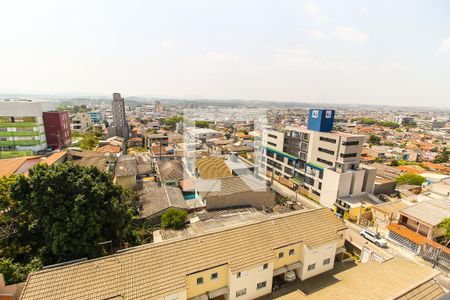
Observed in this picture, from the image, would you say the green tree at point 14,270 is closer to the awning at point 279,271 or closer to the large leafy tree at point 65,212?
the large leafy tree at point 65,212

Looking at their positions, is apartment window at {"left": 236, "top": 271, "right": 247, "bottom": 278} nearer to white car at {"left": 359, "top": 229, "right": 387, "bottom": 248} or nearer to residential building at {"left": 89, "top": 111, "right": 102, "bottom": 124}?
white car at {"left": 359, "top": 229, "right": 387, "bottom": 248}

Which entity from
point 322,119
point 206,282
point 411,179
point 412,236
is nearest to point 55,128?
point 206,282

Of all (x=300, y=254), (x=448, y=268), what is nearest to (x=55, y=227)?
(x=300, y=254)

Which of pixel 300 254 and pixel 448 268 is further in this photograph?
pixel 448 268

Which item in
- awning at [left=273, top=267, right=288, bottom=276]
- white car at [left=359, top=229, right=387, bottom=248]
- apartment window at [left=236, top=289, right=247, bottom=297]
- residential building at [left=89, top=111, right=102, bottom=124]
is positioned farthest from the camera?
residential building at [left=89, top=111, right=102, bottom=124]

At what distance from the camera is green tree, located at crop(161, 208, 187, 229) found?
1933 cm

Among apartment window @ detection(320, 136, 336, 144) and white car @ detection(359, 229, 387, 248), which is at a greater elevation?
apartment window @ detection(320, 136, 336, 144)

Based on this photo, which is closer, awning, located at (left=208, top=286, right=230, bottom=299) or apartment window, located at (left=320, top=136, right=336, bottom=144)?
awning, located at (left=208, top=286, right=230, bottom=299)

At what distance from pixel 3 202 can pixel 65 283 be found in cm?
1096

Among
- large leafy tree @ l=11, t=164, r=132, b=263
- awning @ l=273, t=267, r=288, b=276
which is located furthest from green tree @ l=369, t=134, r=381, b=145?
large leafy tree @ l=11, t=164, r=132, b=263

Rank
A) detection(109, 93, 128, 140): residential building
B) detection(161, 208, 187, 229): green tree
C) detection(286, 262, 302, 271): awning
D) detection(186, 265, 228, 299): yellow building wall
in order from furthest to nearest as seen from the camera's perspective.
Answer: detection(109, 93, 128, 140): residential building → detection(161, 208, 187, 229): green tree → detection(286, 262, 302, 271): awning → detection(186, 265, 228, 299): yellow building wall

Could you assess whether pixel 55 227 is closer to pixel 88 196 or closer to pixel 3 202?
pixel 88 196

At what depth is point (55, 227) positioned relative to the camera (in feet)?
48.2

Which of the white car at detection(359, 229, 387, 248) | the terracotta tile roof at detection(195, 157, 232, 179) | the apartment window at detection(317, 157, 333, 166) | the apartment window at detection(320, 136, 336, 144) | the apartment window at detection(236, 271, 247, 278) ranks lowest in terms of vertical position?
the white car at detection(359, 229, 387, 248)
